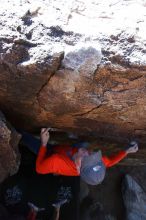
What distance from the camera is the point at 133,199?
5027mm

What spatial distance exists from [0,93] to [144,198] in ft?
10.4

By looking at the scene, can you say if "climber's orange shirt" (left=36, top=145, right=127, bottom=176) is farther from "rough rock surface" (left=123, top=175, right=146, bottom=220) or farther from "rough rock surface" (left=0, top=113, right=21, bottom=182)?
"rough rock surface" (left=123, top=175, right=146, bottom=220)

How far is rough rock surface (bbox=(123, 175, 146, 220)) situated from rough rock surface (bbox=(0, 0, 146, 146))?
2.38 m

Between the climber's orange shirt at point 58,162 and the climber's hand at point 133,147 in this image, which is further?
the climber's hand at point 133,147

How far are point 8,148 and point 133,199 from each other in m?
2.68

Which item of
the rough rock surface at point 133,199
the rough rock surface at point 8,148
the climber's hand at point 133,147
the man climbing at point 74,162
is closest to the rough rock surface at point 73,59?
the rough rock surface at point 8,148

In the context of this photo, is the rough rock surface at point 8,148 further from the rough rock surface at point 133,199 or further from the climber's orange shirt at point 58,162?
the rough rock surface at point 133,199

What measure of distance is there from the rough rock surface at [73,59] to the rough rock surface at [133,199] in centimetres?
238

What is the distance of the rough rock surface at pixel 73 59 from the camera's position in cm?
246

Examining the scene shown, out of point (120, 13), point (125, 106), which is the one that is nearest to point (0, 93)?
point (125, 106)

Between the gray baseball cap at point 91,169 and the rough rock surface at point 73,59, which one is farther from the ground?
the rough rock surface at point 73,59

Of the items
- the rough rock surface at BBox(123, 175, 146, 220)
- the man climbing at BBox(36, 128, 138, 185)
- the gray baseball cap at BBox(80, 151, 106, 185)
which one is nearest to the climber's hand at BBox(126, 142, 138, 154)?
the man climbing at BBox(36, 128, 138, 185)

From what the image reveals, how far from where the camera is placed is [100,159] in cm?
332

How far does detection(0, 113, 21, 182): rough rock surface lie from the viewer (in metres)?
2.80
